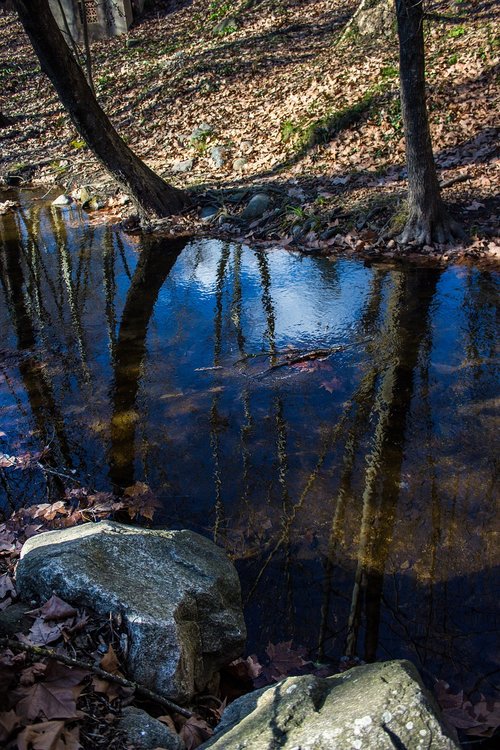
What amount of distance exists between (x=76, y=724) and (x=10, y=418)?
402cm

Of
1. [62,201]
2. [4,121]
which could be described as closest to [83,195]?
[62,201]

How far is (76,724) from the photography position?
261 cm

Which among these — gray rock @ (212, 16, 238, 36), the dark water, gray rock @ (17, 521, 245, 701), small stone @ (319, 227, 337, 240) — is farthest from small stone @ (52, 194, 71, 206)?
gray rock @ (17, 521, 245, 701)

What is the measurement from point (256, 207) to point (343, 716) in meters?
9.51

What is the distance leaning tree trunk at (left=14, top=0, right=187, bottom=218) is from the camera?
360 inches

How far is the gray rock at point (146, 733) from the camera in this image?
2633 mm

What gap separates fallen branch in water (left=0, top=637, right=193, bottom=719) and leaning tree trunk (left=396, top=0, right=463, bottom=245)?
24.3ft

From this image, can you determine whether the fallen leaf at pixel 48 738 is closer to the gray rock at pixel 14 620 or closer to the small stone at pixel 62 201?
the gray rock at pixel 14 620

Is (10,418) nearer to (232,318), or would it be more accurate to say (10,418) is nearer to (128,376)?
(128,376)

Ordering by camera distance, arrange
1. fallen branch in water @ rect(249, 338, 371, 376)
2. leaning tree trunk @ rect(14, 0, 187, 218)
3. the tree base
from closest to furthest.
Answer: fallen branch in water @ rect(249, 338, 371, 376), the tree base, leaning tree trunk @ rect(14, 0, 187, 218)

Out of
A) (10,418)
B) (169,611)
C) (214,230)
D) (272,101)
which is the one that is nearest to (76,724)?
(169,611)

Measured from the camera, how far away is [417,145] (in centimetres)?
830

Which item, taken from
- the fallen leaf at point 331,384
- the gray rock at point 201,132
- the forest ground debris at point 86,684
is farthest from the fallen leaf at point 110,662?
the gray rock at point 201,132

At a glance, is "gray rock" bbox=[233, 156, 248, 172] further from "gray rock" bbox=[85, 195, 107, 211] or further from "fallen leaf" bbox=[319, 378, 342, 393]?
"fallen leaf" bbox=[319, 378, 342, 393]
